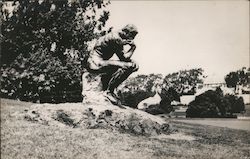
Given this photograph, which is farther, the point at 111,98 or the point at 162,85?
the point at 162,85

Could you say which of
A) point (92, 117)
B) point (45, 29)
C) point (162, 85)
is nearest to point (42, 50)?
point (45, 29)

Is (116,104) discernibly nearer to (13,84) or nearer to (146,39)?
(146,39)

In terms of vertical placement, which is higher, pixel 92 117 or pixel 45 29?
pixel 45 29

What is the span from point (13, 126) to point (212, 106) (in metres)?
14.1

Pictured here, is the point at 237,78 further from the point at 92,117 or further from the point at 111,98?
the point at 92,117

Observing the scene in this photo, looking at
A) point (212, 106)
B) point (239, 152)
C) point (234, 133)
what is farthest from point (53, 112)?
point (212, 106)

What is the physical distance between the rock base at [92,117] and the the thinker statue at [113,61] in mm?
856

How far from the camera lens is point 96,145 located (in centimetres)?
827

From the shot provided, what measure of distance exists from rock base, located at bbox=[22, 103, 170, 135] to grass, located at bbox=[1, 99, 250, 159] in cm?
31

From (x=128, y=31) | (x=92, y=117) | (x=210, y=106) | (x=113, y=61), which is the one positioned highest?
(x=128, y=31)

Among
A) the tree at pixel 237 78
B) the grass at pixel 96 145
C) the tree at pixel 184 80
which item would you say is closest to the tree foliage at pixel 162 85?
the tree at pixel 184 80

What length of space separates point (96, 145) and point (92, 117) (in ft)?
5.96

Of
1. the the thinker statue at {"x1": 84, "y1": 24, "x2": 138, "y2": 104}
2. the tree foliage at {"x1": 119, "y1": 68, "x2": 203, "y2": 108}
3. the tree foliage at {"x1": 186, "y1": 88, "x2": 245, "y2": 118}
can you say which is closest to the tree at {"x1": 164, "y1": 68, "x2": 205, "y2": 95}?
the tree foliage at {"x1": 119, "y1": 68, "x2": 203, "y2": 108}

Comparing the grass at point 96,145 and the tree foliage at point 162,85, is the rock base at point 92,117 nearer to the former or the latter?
the grass at point 96,145
